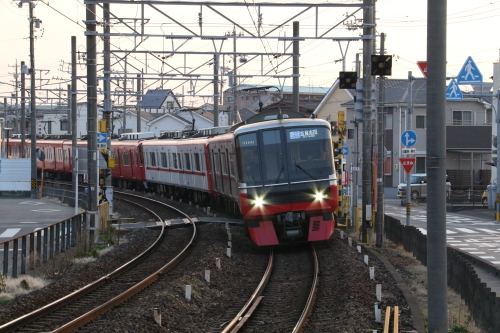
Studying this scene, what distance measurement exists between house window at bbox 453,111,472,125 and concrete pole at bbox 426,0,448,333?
41.0 metres

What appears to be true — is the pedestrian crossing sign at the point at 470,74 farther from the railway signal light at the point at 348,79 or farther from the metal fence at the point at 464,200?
the metal fence at the point at 464,200

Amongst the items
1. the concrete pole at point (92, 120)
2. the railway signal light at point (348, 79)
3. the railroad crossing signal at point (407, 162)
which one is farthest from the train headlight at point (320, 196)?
the railroad crossing signal at point (407, 162)

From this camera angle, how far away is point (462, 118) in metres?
45.7

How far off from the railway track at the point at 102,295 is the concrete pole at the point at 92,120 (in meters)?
1.75

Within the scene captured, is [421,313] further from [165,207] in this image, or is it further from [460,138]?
[460,138]

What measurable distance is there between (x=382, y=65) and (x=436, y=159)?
9.74 metres

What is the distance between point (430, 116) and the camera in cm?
642

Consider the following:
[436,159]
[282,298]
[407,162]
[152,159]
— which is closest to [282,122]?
[282,298]

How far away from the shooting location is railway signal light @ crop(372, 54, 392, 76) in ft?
51.6

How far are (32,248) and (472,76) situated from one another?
14424mm

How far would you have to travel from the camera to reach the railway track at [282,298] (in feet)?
28.0

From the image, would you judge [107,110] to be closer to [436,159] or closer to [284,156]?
[284,156]

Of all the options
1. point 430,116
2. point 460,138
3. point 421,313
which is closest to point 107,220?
point 421,313

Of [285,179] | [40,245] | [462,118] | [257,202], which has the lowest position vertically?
[40,245]
